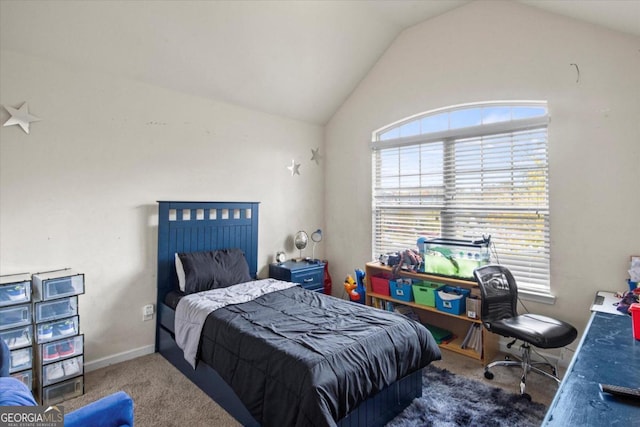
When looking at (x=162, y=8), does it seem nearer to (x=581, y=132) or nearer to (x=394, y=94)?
(x=394, y=94)

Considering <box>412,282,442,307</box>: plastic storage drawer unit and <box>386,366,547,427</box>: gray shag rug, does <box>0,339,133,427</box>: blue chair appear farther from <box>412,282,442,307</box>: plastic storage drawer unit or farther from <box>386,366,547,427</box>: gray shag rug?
<box>412,282,442,307</box>: plastic storage drawer unit

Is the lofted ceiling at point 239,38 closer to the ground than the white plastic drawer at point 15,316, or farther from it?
farther from it

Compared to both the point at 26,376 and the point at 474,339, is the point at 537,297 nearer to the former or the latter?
the point at 474,339

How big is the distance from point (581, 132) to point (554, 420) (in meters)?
2.52

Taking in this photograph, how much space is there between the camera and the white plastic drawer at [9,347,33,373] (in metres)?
2.19

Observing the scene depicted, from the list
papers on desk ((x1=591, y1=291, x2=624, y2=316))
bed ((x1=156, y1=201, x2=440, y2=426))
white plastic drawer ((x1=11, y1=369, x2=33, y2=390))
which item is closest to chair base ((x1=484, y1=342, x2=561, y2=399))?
papers on desk ((x1=591, y1=291, x2=624, y2=316))

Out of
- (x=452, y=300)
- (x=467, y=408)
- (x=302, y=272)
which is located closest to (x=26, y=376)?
(x=302, y=272)

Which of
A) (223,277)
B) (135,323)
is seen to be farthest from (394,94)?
(135,323)

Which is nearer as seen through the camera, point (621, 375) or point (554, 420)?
point (554, 420)

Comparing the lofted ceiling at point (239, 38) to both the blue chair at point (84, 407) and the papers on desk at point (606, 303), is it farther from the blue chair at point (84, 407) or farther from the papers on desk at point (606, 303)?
the blue chair at point (84, 407)

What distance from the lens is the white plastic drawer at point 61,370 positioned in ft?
7.40

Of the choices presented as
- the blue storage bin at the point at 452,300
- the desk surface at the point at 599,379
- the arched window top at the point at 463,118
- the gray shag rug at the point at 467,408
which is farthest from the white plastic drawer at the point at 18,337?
the arched window top at the point at 463,118

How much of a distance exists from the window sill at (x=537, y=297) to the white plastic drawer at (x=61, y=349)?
12.1 ft

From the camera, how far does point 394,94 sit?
12.5 feet
